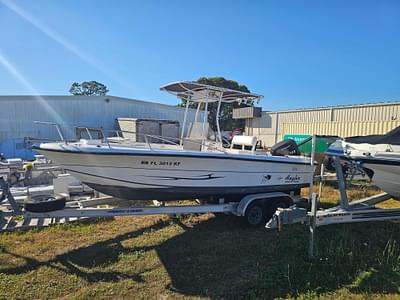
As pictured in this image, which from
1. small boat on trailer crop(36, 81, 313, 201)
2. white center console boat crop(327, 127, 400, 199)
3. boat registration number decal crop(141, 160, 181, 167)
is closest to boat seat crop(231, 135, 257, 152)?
small boat on trailer crop(36, 81, 313, 201)

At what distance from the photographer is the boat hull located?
4.06 meters

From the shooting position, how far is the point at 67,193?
5.87m

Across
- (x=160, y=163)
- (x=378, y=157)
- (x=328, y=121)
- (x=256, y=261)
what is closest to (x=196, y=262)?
(x=256, y=261)

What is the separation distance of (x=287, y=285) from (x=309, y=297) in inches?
11.5

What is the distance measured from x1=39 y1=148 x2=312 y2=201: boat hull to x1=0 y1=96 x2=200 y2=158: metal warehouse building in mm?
14235

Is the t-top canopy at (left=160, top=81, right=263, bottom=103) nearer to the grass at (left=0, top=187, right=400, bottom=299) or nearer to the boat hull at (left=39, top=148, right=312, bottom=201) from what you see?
the boat hull at (left=39, top=148, right=312, bottom=201)

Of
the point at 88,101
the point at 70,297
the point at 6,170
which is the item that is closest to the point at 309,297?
the point at 70,297

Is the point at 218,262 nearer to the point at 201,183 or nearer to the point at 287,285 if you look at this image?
the point at 287,285

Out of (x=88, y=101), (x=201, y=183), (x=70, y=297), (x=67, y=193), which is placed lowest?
(x=70, y=297)

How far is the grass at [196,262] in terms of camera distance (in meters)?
3.18

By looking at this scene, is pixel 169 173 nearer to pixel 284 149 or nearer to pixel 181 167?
pixel 181 167

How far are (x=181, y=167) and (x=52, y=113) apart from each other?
1758 centimetres

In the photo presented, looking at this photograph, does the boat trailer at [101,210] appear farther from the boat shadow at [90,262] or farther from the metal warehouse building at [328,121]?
the metal warehouse building at [328,121]

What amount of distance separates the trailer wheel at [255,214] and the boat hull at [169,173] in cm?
24
